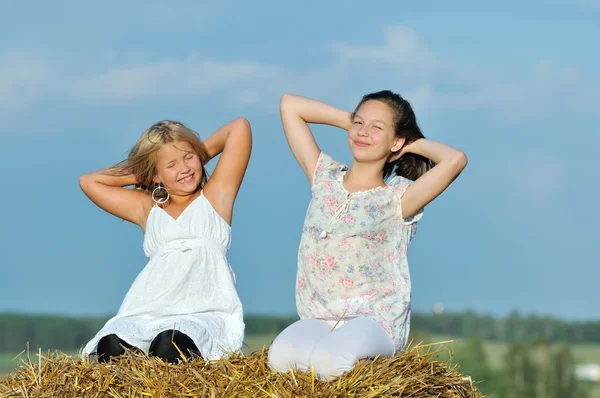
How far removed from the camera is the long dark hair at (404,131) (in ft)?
14.8

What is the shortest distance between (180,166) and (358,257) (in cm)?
115

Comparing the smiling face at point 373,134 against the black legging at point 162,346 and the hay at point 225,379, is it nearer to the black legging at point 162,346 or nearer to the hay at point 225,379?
the hay at point 225,379

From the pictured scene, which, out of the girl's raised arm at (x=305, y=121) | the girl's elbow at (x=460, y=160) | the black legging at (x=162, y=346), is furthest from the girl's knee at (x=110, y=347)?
the girl's elbow at (x=460, y=160)

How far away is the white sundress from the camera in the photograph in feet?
14.6

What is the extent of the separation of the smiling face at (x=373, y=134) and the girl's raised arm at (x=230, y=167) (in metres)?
0.67

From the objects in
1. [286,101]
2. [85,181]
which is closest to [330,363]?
[286,101]

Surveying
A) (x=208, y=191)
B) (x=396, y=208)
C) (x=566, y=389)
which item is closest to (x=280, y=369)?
(x=396, y=208)

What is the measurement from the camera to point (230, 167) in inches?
A: 192

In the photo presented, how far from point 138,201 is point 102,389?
1435mm

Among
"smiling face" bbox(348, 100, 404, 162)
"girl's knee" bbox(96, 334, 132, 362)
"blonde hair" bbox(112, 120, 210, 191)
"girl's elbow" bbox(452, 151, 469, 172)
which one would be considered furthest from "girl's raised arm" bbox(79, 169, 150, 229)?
"girl's elbow" bbox(452, 151, 469, 172)

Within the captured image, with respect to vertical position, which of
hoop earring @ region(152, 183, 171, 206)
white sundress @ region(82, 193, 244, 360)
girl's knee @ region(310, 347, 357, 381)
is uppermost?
hoop earring @ region(152, 183, 171, 206)

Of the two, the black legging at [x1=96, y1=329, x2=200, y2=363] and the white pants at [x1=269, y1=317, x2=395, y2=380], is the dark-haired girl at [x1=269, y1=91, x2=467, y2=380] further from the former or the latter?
the black legging at [x1=96, y1=329, x2=200, y2=363]

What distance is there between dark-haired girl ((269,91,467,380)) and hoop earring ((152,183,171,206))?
869mm

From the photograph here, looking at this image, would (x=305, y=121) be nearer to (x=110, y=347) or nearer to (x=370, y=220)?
(x=370, y=220)
